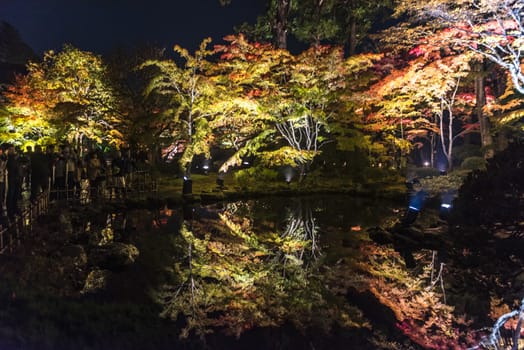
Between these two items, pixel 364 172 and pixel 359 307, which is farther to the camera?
pixel 364 172

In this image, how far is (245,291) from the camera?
5.75 meters

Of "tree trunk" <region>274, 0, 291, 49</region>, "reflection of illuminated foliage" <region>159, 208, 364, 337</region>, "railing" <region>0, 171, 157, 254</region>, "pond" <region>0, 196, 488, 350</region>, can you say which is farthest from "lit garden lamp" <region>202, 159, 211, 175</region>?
"reflection of illuminated foliage" <region>159, 208, 364, 337</region>

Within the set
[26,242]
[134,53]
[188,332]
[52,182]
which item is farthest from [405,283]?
[134,53]

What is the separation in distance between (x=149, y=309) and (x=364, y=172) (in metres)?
15.9

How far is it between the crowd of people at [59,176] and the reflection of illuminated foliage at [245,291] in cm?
491

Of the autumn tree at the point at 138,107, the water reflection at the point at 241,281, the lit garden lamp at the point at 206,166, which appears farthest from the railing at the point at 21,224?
the lit garden lamp at the point at 206,166

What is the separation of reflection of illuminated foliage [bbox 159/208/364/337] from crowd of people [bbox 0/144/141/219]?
4.91 meters

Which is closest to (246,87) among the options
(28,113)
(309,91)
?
(309,91)

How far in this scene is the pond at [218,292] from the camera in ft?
14.3

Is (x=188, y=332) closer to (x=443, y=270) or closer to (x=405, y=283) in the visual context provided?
(x=405, y=283)

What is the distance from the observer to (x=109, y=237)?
337 inches

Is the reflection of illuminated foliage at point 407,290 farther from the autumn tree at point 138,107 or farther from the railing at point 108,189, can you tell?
the autumn tree at point 138,107

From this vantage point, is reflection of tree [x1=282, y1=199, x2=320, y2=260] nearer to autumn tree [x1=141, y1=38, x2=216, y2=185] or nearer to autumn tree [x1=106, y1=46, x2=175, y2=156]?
autumn tree [x1=141, y1=38, x2=216, y2=185]

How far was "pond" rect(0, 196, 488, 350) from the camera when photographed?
4363 mm
